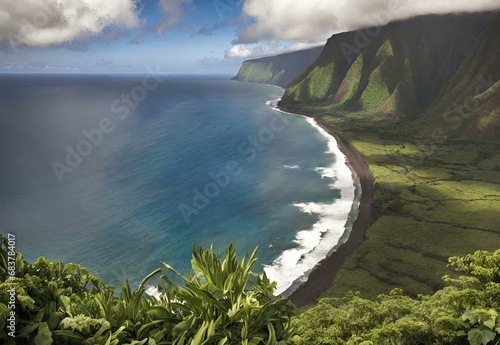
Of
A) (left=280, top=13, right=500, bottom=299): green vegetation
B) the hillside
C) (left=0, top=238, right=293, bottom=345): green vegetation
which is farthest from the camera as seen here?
the hillside

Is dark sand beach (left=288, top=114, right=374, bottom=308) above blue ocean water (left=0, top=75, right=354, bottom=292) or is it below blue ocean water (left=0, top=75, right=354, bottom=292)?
A: below

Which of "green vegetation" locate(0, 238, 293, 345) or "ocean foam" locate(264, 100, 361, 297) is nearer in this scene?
"green vegetation" locate(0, 238, 293, 345)

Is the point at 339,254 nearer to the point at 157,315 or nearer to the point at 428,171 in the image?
the point at 157,315

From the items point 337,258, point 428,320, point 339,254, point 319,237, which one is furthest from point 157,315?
point 319,237

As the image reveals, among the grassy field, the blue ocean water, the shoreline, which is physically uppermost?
the blue ocean water

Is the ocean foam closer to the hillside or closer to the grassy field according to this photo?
the grassy field

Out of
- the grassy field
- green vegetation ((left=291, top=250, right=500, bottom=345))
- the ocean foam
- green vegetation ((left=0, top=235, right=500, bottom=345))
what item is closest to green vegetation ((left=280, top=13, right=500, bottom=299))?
the grassy field

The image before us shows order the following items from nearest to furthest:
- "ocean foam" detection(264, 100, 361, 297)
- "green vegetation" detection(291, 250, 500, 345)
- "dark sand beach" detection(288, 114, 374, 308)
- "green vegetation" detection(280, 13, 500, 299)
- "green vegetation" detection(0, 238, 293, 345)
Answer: "green vegetation" detection(0, 238, 293, 345) → "green vegetation" detection(291, 250, 500, 345) → "dark sand beach" detection(288, 114, 374, 308) → "ocean foam" detection(264, 100, 361, 297) → "green vegetation" detection(280, 13, 500, 299)
